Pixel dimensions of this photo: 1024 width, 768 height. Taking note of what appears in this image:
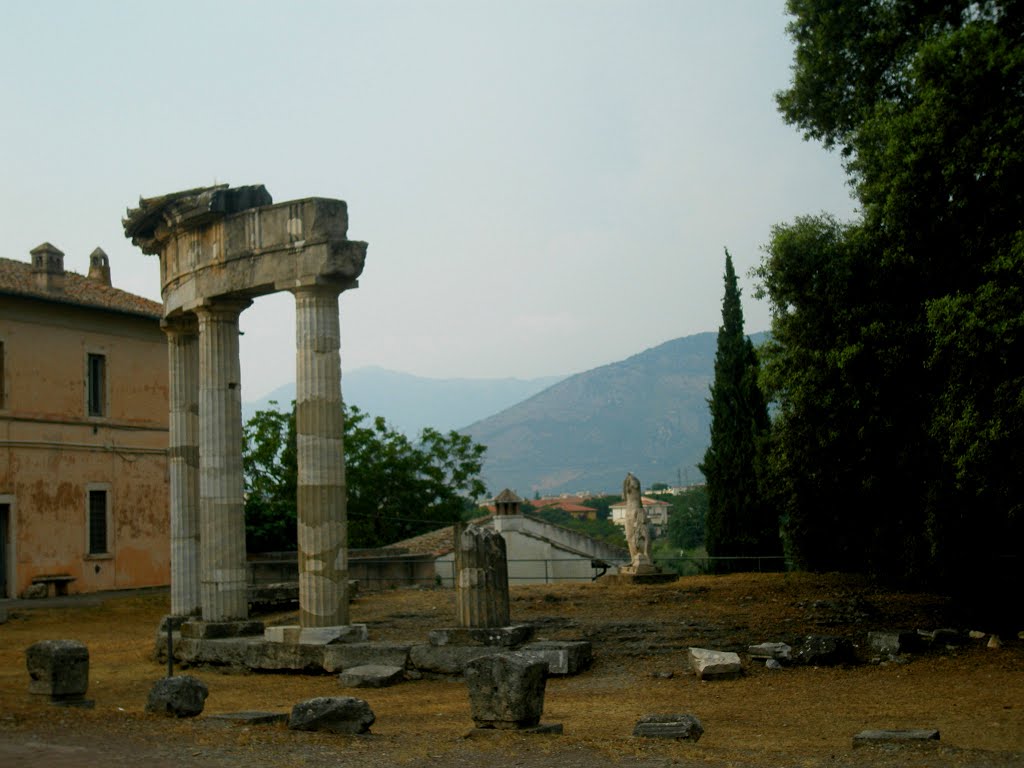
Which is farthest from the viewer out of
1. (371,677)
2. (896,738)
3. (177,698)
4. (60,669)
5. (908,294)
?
(908,294)

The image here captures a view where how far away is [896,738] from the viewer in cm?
1072

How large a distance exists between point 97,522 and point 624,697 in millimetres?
24025

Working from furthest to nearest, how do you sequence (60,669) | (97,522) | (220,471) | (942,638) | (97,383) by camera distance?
(97,383)
(97,522)
(220,471)
(942,638)
(60,669)

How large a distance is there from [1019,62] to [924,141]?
5.18 ft

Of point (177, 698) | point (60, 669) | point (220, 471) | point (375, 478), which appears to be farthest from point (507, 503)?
point (177, 698)

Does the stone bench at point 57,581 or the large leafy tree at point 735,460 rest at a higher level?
the large leafy tree at point 735,460

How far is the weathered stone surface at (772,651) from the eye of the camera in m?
17.5

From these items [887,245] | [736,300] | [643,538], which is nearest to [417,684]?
[887,245]

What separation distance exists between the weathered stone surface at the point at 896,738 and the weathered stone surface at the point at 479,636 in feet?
23.0

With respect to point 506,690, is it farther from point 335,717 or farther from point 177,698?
point 177,698

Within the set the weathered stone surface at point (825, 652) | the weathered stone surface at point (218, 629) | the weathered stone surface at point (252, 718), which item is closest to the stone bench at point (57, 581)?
the weathered stone surface at point (218, 629)

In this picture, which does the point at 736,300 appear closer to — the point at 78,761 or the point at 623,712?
the point at 623,712

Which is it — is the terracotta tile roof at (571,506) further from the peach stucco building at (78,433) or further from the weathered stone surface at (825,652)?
the weathered stone surface at (825,652)

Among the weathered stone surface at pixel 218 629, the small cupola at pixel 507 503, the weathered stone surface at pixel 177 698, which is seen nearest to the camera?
the weathered stone surface at pixel 177 698
